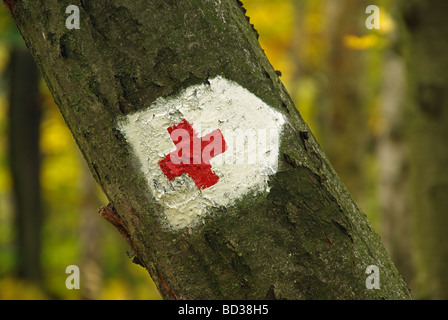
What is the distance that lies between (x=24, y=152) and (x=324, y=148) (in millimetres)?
6202

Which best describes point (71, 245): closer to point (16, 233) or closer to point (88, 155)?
point (16, 233)

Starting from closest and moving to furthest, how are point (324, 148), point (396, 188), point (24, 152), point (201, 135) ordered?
point (201, 135) < point (396, 188) < point (324, 148) < point (24, 152)

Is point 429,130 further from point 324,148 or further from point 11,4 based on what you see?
point 324,148

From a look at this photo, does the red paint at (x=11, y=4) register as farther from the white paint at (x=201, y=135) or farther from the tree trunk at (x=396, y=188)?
the tree trunk at (x=396, y=188)

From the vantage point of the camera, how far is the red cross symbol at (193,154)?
37.9 inches

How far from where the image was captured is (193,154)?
0.98 m

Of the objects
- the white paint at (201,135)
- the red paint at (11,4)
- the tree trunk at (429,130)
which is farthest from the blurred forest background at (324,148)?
the red paint at (11,4)

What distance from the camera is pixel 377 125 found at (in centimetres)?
1045

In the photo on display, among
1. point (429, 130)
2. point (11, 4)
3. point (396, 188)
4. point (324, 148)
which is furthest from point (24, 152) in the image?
point (11, 4)

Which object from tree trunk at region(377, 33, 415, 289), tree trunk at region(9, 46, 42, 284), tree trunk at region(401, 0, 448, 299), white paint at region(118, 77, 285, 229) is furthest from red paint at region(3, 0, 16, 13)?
tree trunk at region(9, 46, 42, 284)

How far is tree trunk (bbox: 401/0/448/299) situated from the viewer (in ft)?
8.02

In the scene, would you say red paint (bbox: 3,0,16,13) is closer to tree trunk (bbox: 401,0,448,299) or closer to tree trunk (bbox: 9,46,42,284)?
tree trunk (bbox: 401,0,448,299)

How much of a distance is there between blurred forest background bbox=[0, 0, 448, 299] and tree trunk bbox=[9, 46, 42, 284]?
0.02 metres
